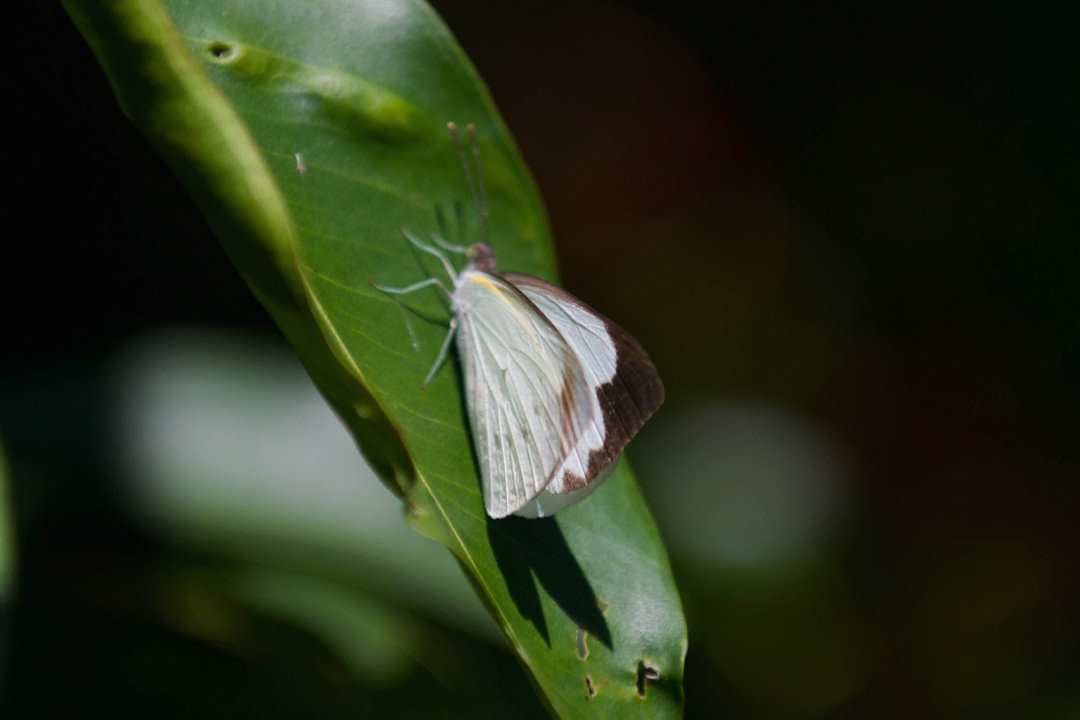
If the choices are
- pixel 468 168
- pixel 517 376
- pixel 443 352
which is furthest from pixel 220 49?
pixel 517 376

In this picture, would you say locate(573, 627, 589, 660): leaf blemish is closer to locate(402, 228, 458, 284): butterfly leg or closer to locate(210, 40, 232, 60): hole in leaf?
locate(402, 228, 458, 284): butterfly leg

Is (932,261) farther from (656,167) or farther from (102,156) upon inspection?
(102,156)

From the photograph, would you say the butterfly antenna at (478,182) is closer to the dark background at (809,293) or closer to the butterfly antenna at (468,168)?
the butterfly antenna at (468,168)

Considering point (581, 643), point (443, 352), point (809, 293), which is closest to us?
point (581, 643)

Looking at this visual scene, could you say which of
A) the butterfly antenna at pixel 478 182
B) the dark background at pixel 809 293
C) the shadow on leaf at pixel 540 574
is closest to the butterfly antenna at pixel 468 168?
the butterfly antenna at pixel 478 182

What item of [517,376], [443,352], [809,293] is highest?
[443,352]

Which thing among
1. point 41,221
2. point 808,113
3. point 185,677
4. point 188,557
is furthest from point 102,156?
point 808,113

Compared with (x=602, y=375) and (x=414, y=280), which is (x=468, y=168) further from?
(x=602, y=375)
